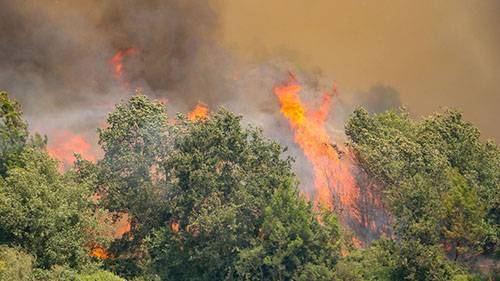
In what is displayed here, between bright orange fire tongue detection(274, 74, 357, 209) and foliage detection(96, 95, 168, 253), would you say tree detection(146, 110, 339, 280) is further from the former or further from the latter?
bright orange fire tongue detection(274, 74, 357, 209)

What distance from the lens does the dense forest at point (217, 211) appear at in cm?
4475

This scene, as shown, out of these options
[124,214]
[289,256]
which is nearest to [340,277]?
[289,256]

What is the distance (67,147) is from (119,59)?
37.8 ft

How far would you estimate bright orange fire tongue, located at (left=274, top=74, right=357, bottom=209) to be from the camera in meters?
60.0

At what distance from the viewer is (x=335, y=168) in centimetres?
6097

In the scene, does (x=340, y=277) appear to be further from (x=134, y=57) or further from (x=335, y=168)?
(x=134, y=57)

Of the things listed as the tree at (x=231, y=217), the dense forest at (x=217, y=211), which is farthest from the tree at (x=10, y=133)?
the tree at (x=231, y=217)

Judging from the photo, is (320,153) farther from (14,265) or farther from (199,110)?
(14,265)

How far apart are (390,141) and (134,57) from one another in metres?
24.2

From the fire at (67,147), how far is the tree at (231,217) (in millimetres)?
13747

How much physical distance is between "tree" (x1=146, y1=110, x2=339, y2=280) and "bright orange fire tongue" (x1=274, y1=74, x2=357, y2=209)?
12.0 m

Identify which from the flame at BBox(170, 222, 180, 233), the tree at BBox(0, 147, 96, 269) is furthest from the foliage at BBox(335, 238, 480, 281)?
the tree at BBox(0, 147, 96, 269)

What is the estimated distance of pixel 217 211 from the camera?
4547cm

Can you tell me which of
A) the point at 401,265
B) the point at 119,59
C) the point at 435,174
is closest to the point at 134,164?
the point at 401,265
